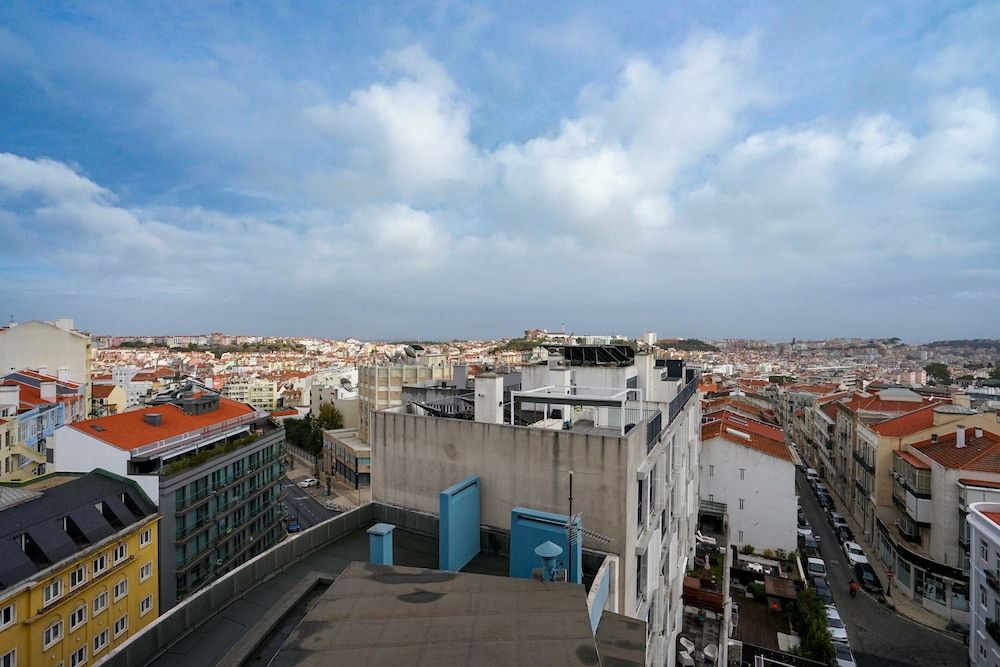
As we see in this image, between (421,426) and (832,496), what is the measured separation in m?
49.2

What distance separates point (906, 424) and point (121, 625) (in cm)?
4713

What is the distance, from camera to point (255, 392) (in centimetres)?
9756

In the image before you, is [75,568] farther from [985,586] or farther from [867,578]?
[867,578]

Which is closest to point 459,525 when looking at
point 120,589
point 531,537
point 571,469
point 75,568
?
point 531,537

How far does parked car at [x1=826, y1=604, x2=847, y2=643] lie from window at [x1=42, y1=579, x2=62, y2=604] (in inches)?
1246

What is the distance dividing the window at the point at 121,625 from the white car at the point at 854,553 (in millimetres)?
40484

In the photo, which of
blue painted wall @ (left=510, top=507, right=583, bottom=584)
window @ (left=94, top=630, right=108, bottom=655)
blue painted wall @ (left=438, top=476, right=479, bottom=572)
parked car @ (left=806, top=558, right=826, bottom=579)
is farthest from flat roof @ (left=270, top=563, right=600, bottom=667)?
parked car @ (left=806, top=558, right=826, bottom=579)

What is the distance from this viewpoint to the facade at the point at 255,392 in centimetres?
9675

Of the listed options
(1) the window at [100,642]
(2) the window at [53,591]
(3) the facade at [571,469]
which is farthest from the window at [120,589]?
(3) the facade at [571,469]

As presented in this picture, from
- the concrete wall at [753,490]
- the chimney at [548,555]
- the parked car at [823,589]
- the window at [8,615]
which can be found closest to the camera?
the chimney at [548,555]

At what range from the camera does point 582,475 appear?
405 inches

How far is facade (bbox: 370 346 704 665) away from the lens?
10.1 m

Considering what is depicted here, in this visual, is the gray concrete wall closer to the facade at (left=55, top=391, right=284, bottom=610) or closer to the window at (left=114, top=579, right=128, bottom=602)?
the window at (left=114, top=579, right=128, bottom=602)

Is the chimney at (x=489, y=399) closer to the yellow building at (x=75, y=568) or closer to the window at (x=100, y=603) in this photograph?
the yellow building at (x=75, y=568)
